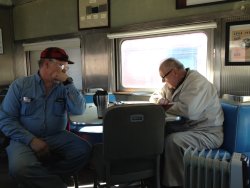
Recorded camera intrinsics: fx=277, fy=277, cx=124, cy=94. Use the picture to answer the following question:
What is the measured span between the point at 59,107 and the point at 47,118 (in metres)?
0.14

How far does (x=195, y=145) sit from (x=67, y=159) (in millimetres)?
1180

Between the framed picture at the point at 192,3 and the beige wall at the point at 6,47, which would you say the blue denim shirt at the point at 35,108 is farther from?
the beige wall at the point at 6,47

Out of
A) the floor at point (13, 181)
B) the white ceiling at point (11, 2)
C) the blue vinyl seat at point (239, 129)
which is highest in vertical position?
the white ceiling at point (11, 2)

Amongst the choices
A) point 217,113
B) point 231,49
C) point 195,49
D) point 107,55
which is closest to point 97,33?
point 107,55

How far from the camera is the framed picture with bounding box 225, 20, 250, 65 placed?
3029 millimetres

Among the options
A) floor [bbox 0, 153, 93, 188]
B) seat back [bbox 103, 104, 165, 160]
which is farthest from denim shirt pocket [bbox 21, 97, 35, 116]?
floor [bbox 0, 153, 93, 188]

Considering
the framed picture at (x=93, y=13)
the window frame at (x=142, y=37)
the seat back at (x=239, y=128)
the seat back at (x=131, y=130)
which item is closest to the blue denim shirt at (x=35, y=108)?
the seat back at (x=131, y=130)

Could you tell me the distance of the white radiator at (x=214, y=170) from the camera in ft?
6.75

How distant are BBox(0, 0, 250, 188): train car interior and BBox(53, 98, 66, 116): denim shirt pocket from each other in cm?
12

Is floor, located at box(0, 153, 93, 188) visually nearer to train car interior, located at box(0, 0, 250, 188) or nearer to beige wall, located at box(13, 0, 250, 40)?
train car interior, located at box(0, 0, 250, 188)

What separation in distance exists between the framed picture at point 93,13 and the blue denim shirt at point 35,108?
2.13 metres

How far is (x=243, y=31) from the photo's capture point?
9.97 feet

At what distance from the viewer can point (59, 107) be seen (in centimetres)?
242

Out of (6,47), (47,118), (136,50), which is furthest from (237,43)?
→ (6,47)
